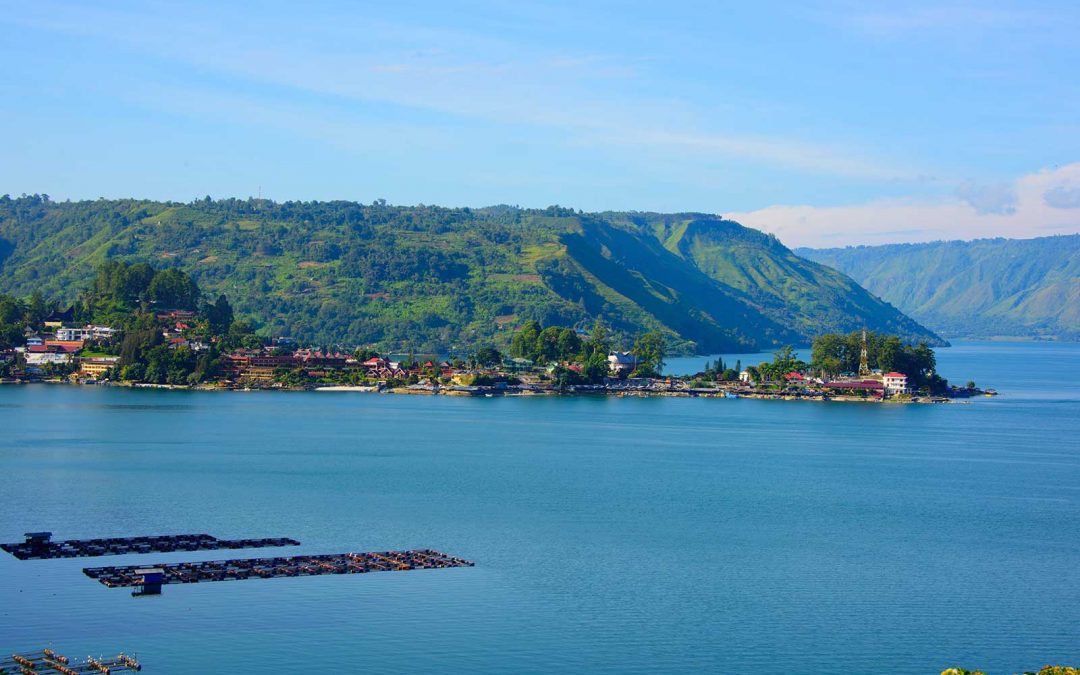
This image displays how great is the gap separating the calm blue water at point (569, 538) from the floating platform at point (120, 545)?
0.61 metres

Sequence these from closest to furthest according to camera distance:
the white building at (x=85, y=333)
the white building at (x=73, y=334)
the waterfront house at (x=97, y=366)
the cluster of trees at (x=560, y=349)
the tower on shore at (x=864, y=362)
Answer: the waterfront house at (x=97, y=366) → the cluster of trees at (x=560, y=349) → the tower on shore at (x=864, y=362) → the white building at (x=85, y=333) → the white building at (x=73, y=334)

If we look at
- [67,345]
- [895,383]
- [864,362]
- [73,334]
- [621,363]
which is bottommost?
[67,345]

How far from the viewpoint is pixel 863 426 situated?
253 ft

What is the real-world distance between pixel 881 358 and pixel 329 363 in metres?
42.0

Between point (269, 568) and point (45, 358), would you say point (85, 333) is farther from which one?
point (269, 568)

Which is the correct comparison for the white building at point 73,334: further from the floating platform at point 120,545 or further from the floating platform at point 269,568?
the floating platform at point 269,568

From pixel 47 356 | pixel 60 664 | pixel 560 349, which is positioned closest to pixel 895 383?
pixel 560 349

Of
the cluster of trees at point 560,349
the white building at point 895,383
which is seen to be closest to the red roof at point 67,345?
the cluster of trees at point 560,349

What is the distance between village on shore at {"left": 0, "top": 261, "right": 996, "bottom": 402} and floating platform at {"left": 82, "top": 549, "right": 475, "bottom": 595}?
63892mm

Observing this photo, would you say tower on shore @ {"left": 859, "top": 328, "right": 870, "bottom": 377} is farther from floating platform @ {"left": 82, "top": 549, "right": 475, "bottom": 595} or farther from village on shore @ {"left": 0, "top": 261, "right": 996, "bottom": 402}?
floating platform @ {"left": 82, "top": 549, "right": 475, "bottom": 595}

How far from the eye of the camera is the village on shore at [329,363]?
99125 millimetres

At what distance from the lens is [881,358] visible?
10506 cm

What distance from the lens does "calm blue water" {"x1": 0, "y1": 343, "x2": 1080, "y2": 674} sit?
27.4 m

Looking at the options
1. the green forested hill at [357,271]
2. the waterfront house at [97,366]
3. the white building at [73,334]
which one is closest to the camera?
the waterfront house at [97,366]
